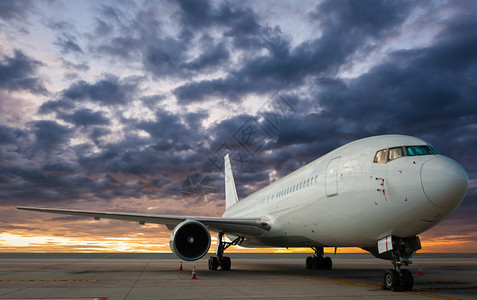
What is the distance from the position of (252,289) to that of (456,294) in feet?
15.6

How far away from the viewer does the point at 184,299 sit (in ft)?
26.2

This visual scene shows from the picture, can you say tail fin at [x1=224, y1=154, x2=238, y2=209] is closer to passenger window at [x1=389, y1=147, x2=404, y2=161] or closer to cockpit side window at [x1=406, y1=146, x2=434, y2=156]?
passenger window at [x1=389, y1=147, x2=404, y2=161]

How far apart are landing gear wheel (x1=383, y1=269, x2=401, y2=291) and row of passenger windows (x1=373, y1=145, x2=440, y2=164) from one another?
107 inches

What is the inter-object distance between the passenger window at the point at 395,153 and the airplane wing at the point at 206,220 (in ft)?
25.6

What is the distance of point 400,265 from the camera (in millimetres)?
9281

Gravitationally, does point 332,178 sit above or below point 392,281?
above

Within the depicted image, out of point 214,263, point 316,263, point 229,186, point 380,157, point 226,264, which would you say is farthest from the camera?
point 229,186

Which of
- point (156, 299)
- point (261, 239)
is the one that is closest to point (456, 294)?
point (156, 299)

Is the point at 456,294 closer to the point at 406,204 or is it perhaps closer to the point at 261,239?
the point at 406,204

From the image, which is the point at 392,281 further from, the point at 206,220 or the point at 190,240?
the point at 206,220

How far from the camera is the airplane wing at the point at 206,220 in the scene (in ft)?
52.5

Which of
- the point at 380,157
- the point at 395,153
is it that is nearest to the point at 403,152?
the point at 395,153

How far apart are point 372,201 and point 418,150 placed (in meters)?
1.60

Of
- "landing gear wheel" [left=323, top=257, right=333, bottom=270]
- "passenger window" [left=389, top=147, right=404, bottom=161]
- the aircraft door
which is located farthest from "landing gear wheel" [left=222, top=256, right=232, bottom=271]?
"passenger window" [left=389, top=147, right=404, bottom=161]
